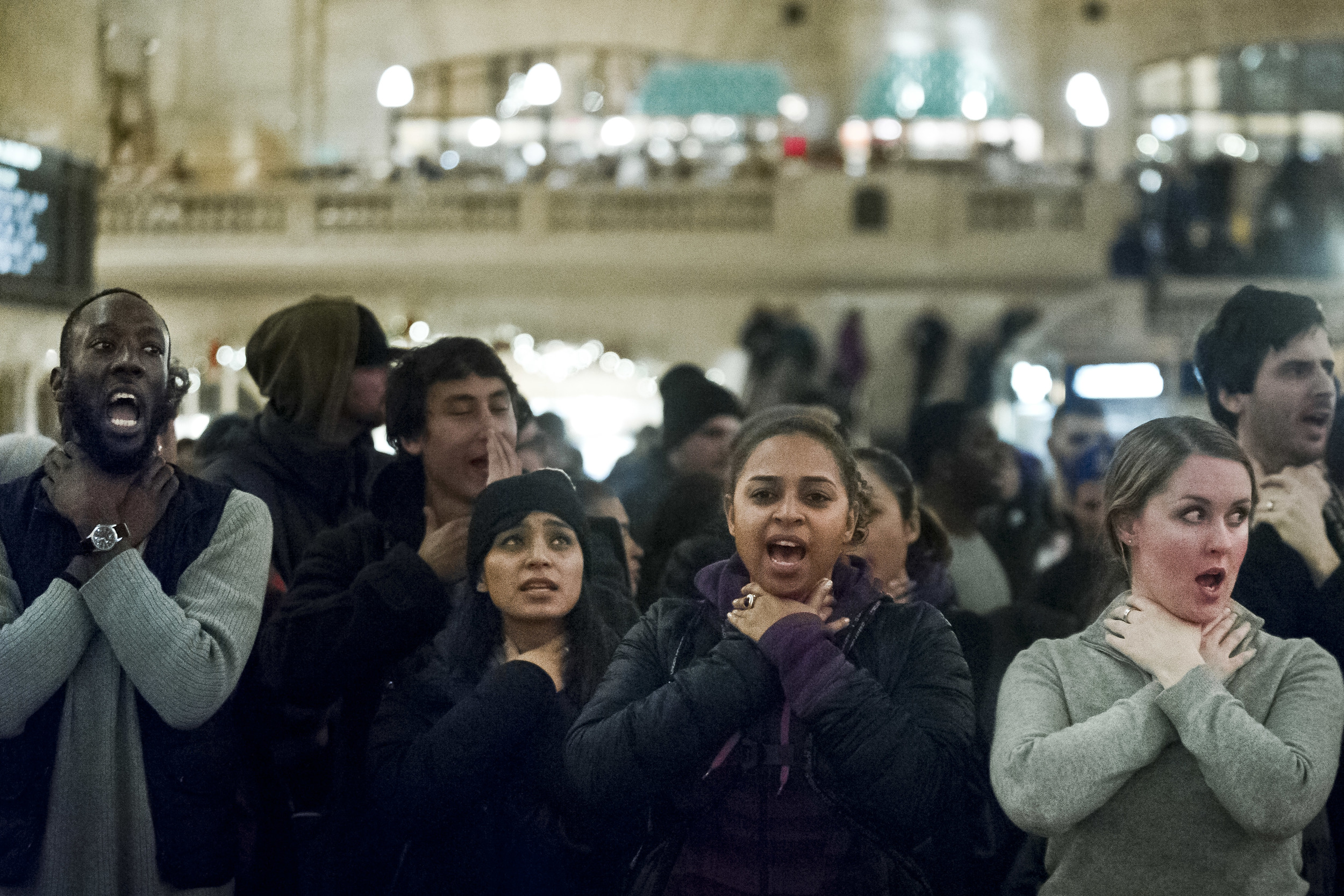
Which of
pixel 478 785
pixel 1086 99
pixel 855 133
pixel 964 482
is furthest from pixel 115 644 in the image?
pixel 1086 99

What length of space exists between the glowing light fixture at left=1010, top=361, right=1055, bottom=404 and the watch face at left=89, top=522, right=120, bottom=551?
415 inches

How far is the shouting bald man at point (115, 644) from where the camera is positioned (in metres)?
2.65

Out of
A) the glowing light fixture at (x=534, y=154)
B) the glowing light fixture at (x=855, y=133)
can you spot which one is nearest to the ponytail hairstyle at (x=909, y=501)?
the glowing light fixture at (x=534, y=154)

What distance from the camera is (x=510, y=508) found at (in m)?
2.89

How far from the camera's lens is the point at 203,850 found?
2.78 metres

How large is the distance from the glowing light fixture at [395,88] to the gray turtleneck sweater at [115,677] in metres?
25.7

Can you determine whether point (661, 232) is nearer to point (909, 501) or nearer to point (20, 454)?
point (909, 501)

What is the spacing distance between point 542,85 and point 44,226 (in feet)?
81.5

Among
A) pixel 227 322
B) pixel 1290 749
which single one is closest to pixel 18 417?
pixel 1290 749

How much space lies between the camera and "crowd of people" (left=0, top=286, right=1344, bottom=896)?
248 cm

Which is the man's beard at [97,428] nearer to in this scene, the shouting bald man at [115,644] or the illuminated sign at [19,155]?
the shouting bald man at [115,644]

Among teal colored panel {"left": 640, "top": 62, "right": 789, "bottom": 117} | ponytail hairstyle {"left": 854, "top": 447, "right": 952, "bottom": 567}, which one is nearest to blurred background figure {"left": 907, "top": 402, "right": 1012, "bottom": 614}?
ponytail hairstyle {"left": 854, "top": 447, "right": 952, "bottom": 567}

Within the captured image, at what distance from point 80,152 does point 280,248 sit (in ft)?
54.2

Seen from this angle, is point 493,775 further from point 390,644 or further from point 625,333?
point 625,333
